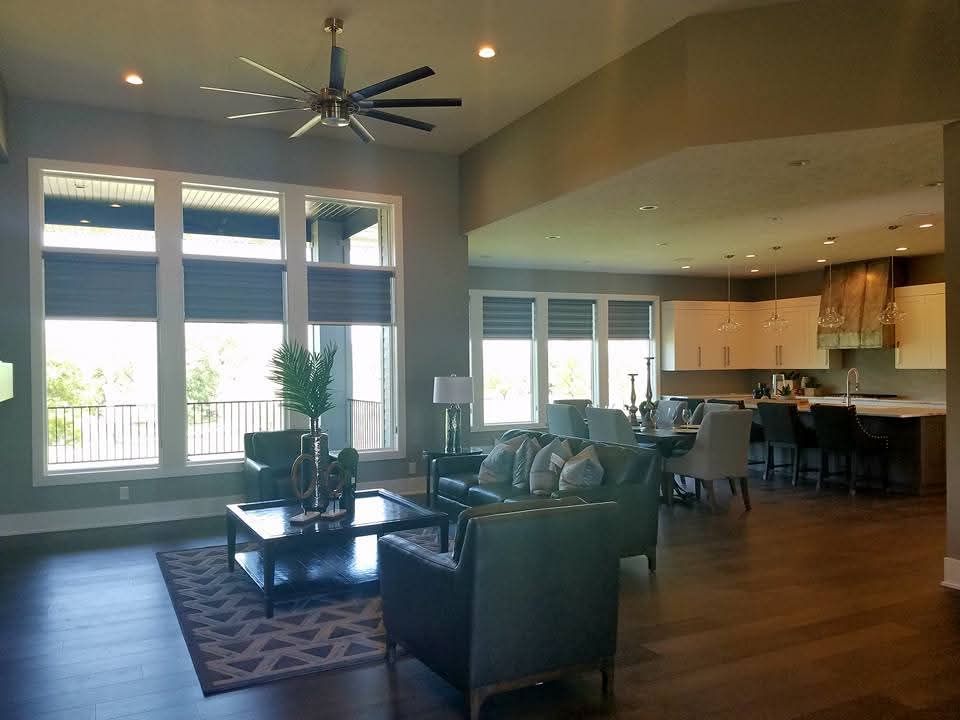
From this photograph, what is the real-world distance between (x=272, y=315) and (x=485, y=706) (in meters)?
5.09

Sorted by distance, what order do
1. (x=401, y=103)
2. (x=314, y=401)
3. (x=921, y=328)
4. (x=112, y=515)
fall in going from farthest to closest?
(x=921, y=328) → (x=112, y=515) → (x=314, y=401) → (x=401, y=103)

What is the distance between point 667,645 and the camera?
11.9ft

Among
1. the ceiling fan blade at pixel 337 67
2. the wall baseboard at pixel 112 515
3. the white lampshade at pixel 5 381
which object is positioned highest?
the ceiling fan blade at pixel 337 67

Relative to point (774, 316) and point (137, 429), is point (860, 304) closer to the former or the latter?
point (774, 316)

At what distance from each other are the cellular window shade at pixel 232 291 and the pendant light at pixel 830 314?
729 cm

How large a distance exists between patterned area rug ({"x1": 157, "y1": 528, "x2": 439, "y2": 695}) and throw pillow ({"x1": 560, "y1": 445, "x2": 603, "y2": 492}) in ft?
4.81

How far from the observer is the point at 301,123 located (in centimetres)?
696

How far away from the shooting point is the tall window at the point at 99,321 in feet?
21.0

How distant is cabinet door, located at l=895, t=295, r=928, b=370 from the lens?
31.9 ft

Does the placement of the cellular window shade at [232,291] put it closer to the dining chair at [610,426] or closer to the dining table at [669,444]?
the dining chair at [610,426]

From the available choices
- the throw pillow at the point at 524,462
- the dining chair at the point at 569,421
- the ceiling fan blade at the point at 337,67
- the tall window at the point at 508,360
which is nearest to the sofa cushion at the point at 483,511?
the throw pillow at the point at 524,462

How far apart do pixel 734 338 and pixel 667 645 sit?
32.1 feet

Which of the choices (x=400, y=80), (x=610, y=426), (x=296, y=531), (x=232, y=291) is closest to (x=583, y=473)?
(x=296, y=531)

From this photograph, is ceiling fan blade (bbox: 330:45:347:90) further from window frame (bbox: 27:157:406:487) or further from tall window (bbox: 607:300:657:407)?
tall window (bbox: 607:300:657:407)
